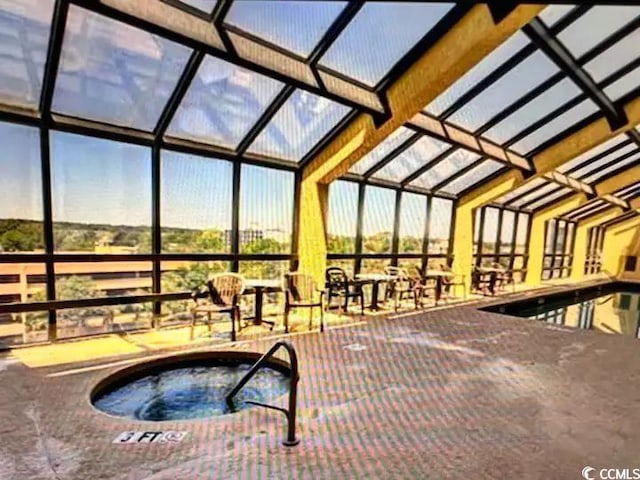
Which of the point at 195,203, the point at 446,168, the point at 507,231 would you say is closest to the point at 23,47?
the point at 195,203

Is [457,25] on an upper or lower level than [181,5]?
upper

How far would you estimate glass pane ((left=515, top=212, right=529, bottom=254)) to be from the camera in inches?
509

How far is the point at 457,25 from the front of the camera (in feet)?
15.2

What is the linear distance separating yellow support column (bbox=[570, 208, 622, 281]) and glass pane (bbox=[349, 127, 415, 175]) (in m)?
12.6

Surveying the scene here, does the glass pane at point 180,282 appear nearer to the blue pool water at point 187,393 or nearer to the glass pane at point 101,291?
the glass pane at point 101,291

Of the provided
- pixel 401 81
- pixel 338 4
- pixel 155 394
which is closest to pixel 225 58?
A: pixel 338 4

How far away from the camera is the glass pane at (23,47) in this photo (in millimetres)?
3330

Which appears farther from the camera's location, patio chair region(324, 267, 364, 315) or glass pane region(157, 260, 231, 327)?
patio chair region(324, 267, 364, 315)

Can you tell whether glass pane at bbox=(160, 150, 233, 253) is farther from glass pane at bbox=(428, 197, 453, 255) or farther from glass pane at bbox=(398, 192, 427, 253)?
glass pane at bbox=(428, 197, 453, 255)

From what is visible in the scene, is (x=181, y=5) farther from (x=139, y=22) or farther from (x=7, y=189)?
(x=7, y=189)

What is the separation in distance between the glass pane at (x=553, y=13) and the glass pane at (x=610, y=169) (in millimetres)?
7739

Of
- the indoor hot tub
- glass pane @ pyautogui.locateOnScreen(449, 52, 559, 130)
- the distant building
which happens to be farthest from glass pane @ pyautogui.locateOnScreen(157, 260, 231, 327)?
glass pane @ pyautogui.locateOnScreen(449, 52, 559, 130)

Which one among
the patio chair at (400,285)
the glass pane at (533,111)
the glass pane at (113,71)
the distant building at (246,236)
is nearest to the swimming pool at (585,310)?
the patio chair at (400,285)

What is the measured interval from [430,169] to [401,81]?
325 cm
